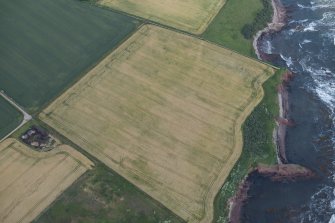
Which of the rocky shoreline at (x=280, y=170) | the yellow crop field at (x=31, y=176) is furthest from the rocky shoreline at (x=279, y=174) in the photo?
the yellow crop field at (x=31, y=176)

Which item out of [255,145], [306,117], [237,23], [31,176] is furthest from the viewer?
[237,23]

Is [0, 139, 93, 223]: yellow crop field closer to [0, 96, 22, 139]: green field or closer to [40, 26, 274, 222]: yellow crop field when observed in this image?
[0, 96, 22, 139]: green field

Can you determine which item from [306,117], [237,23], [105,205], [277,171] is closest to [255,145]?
[277,171]

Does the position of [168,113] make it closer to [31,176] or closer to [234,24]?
[31,176]

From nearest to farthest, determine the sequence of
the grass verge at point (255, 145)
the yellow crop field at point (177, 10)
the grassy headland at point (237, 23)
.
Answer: the grass verge at point (255, 145) < the grassy headland at point (237, 23) < the yellow crop field at point (177, 10)

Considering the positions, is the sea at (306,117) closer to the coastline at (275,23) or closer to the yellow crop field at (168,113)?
the coastline at (275,23)

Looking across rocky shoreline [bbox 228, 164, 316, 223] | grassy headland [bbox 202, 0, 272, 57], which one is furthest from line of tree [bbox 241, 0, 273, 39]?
rocky shoreline [bbox 228, 164, 316, 223]

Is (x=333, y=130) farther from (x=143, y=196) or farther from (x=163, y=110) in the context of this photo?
(x=143, y=196)
